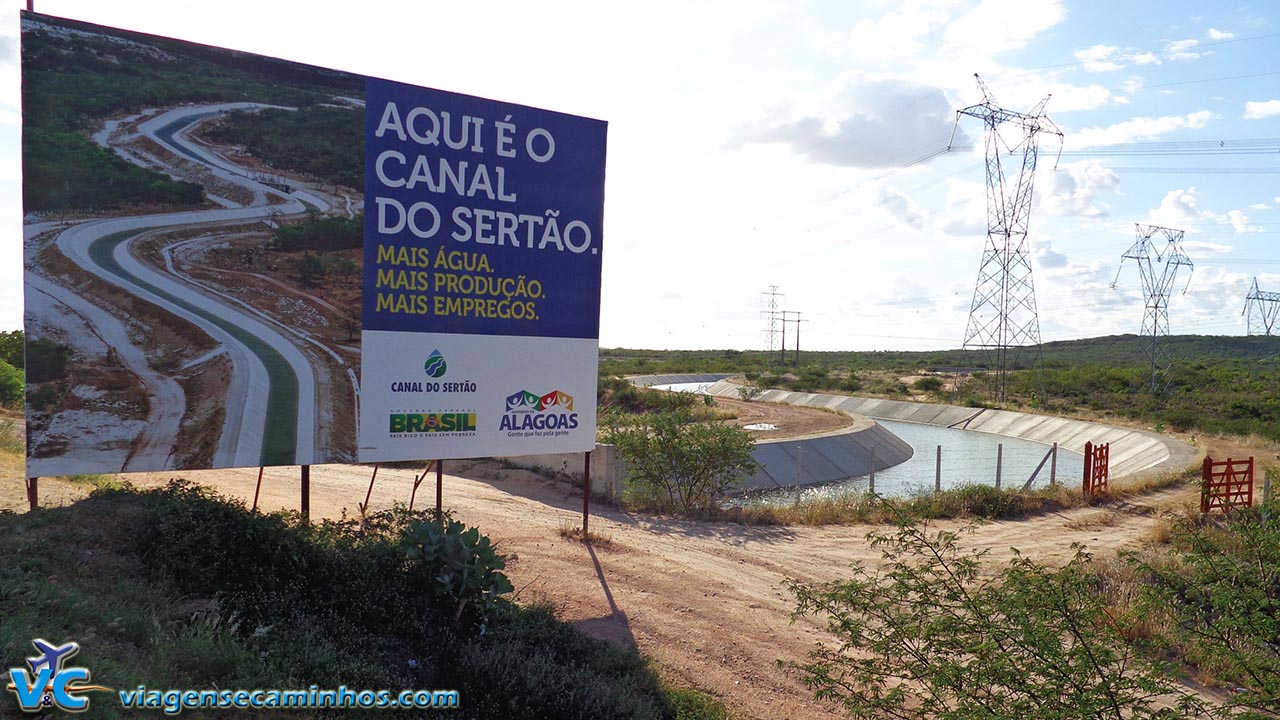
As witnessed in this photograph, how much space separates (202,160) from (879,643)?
9.33 meters

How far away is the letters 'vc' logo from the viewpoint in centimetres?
419

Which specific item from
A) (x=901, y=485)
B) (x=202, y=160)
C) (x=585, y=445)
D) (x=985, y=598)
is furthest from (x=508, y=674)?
(x=901, y=485)

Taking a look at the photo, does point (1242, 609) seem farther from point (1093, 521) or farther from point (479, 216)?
point (1093, 521)

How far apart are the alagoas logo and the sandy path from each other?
191cm

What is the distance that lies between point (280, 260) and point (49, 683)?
605cm

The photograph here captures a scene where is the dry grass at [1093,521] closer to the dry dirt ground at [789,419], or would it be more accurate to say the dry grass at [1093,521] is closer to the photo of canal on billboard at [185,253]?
the dry dirt ground at [789,419]

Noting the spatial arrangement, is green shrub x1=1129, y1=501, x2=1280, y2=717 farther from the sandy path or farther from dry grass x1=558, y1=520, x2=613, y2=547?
dry grass x1=558, y1=520, x2=613, y2=547

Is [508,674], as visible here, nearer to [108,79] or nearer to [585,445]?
[585,445]

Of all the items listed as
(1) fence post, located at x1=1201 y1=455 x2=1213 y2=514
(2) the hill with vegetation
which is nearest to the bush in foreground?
(1) fence post, located at x1=1201 y1=455 x2=1213 y2=514

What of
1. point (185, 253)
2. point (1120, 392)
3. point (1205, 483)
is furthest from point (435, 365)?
point (1120, 392)

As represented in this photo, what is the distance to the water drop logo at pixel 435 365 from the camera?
10.2 metres

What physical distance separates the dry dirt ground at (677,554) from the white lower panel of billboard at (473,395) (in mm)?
1900

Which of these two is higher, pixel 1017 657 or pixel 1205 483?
pixel 1017 657

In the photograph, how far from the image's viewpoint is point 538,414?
11.3 m
